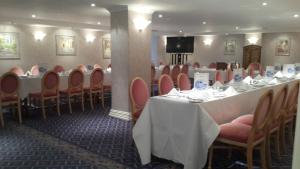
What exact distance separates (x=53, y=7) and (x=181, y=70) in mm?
4855

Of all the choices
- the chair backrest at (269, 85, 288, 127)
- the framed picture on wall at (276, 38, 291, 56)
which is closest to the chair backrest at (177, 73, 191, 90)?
the chair backrest at (269, 85, 288, 127)

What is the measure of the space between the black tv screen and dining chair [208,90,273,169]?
10506mm

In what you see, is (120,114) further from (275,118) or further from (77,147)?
(275,118)

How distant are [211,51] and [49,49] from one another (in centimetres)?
841

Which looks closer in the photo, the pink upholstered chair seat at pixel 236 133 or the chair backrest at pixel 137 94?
the pink upholstered chair seat at pixel 236 133

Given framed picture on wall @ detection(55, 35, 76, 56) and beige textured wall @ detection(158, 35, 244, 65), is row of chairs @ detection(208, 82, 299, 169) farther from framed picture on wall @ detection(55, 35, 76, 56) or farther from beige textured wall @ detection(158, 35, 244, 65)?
beige textured wall @ detection(158, 35, 244, 65)

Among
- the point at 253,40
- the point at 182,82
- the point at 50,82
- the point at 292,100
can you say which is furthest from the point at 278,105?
the point at 253,40

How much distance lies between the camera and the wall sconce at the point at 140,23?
19.3 feet

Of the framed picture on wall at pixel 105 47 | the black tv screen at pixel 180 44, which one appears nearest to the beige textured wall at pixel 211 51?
the black tv screen at pixel 180 44

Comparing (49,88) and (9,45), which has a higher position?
(9,45)

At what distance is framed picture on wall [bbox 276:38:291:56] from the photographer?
12080 millimetres

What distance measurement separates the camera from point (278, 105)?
11.0 ft

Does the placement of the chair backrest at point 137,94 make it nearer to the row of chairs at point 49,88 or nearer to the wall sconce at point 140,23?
the wall sconce at point 140,23

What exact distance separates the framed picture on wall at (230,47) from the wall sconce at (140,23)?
868 cm
